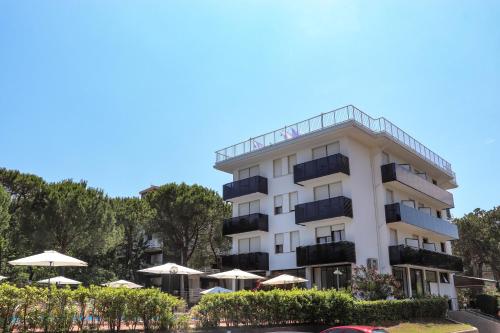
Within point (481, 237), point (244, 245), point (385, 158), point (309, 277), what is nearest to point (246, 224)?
point (244, 245)

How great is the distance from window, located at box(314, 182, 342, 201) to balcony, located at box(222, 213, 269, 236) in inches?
192

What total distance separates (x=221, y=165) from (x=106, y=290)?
84.7 ft

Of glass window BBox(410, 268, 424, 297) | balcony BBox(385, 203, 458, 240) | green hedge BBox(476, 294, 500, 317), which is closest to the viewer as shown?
balcony BBox(385, 203, 458, 240)

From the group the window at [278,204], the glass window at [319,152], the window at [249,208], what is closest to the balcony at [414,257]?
the glass window at [319,152]

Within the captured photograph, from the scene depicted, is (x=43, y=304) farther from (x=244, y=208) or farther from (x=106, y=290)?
(x=244, y=208)

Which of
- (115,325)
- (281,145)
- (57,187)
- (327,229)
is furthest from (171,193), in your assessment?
(115,325)

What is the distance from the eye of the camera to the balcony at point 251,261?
35.8 m

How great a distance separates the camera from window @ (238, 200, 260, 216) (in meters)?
38.4

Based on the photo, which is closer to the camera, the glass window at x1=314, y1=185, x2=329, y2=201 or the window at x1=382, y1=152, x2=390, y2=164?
the glass window at x1=314, y1=185, x2=329, y2=201

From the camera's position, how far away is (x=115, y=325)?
50.5 ft

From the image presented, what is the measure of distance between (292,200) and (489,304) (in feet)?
68.5

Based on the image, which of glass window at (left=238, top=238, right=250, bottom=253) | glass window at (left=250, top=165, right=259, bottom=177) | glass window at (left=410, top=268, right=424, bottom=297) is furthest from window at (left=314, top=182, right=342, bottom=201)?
glass window at (left=410, top=268, right=424, bottom=297)

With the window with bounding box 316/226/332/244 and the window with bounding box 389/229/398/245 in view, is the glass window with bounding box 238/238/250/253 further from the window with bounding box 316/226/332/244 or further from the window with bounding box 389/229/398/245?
the window with bounding box 389/229/398/245

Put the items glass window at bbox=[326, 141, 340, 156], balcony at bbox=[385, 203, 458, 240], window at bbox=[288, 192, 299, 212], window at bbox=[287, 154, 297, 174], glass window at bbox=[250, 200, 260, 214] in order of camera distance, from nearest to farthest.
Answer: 1. glass window at bbox=[326, 141, 340, 156]
2. balcony at bbox=[385, 203, 458, 240]
3. window at bbox=[288, 192, 299, 212]
4. window at bbox=[287, 154, 297, 174]
5. glass window at bbox=[250, 200, 260, 214]
